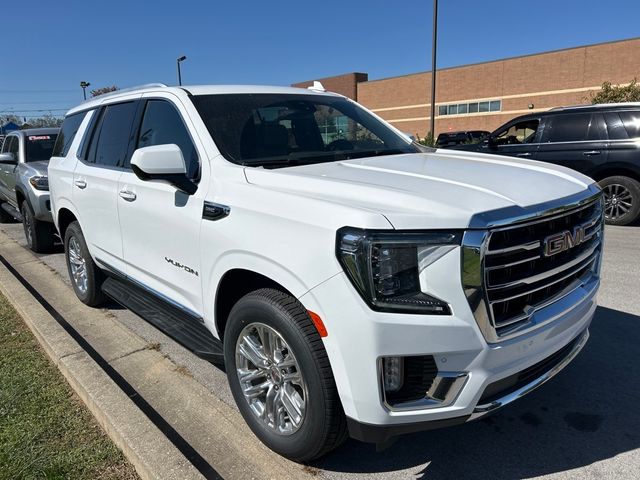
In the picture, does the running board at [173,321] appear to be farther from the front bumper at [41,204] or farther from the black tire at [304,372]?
the front bumper at [41,204]

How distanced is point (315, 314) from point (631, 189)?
830cm

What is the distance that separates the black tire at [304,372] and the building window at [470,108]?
41.5 meters

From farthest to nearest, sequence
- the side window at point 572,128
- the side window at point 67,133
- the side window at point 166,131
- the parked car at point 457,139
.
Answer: the parked car at point 457,139 < the side window at point 572,128 < the side window at point 67,133 < the side window at point 166,131

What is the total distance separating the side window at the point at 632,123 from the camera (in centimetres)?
820

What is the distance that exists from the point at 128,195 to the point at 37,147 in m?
6.40

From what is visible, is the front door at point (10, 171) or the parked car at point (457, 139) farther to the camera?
the parked car at point (457, 139)

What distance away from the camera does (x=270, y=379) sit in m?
2.68

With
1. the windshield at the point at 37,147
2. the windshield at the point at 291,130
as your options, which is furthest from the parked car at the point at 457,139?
the windshield at the point at 291,130

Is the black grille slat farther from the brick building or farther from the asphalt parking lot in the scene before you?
the brick building

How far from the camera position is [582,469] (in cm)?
253

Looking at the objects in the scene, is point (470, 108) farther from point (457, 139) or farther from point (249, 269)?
point (249, 269)

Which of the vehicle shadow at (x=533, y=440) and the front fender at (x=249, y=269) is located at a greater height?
the front fender at (x=249, y=269)

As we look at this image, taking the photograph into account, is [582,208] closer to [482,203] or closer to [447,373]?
[482,203]

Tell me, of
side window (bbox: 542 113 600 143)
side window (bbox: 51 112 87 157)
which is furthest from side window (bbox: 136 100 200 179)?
side window (bbox: 542 113 600 143)
